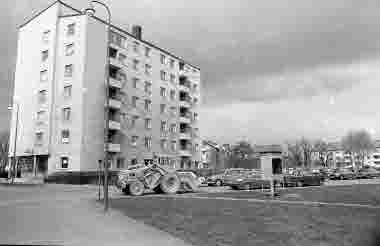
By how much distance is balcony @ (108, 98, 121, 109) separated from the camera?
150 feet

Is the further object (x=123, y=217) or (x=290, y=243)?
(x=123, y=217)

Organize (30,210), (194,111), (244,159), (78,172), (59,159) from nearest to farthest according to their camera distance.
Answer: (30,210) → (78,172) → (59,159) → (194,111) → (244,159)

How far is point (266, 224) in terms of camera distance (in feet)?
32.9

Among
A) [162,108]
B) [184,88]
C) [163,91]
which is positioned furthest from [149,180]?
[184,88]

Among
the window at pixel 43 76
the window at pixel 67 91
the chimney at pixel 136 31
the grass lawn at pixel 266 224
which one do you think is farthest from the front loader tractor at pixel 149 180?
the chimney at pixel 136 31

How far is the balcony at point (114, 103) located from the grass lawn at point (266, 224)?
3294 cm

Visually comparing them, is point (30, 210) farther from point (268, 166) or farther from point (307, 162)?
point (307, 162)

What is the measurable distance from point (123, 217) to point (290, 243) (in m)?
6.15

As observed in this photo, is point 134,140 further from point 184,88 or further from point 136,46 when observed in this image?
point 184,88

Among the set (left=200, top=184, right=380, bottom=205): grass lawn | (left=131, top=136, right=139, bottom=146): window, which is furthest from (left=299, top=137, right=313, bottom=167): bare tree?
(left=200, top=184, right=380, bottom=205): grass lawn

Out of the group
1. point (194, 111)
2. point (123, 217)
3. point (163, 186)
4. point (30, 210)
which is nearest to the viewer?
point (123, 217)

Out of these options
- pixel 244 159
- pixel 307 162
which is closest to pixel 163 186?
pixel 244 159

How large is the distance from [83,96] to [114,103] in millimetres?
4442

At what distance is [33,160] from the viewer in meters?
44.1
